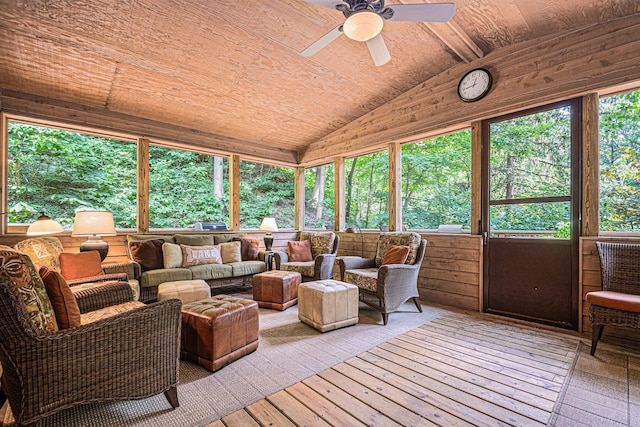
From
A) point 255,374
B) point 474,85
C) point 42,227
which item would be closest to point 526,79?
point 474,85

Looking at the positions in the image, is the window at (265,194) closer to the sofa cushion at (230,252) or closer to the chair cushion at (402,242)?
the sofa cushion at (230,252)

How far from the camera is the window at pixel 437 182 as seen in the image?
163 inches

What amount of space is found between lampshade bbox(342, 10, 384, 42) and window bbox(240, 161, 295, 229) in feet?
16.2

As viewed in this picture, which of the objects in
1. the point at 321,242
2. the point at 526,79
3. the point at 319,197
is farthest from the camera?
the point at 319,197

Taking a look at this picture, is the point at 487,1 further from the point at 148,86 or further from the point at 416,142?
the point at 148,86

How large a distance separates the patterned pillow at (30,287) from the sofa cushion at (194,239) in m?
2.92

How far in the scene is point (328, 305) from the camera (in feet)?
9.75

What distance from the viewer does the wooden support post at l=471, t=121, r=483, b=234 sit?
12.4 ft

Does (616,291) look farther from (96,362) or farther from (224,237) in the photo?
(224,237)

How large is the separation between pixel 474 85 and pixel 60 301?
181 inches

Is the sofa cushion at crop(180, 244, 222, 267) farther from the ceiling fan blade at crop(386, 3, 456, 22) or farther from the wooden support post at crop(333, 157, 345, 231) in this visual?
the ceiling fan blade at crop(386, 3, 456, 22)

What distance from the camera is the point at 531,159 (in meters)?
3.47

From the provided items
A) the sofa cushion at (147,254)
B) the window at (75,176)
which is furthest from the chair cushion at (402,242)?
the window at (75,176)

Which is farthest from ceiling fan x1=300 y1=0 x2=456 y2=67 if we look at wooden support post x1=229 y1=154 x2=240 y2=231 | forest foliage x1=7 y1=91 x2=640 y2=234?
wooden support post x1=229 y1=154 x2=240 y2=231
